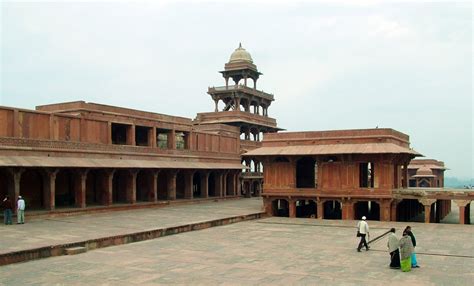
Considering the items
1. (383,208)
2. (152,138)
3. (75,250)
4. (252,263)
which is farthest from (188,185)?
(252,263)

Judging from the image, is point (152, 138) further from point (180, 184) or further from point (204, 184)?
point (204, 184)

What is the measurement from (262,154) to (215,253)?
49.4 feet

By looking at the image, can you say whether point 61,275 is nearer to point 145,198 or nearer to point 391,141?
point 391,141

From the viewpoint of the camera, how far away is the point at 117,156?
3425 centimetres

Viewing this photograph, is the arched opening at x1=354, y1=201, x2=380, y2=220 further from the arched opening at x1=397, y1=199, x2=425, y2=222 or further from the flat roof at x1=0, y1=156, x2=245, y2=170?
the flat roof at x1=0, y1=156, x2=245, y2=170

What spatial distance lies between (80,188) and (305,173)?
15.9 meters

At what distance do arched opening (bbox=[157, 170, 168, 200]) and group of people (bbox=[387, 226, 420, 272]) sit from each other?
27895mm

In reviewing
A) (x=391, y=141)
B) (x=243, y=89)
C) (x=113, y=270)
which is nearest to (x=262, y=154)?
(x=391, y=141)

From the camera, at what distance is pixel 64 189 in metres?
32.5

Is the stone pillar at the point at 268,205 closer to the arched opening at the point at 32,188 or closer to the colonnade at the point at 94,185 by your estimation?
the colonnade at the point at 94,185

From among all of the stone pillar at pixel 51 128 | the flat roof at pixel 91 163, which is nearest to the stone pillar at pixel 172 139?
the flat roof at pixel 91 163

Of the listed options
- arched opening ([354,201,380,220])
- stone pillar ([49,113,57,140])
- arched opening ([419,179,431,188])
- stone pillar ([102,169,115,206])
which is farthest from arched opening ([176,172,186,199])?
arched opening ([419,179,431,188])

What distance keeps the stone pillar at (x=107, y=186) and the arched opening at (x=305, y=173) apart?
13.2 m

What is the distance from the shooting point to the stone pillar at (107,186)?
32688mm
